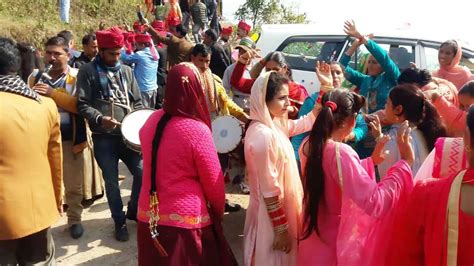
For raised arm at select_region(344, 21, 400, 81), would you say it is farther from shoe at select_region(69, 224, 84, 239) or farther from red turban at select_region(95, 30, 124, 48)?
shoe at select_region(69, 224, 84, 239)

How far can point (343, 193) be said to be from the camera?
2322 mm

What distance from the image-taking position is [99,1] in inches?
558

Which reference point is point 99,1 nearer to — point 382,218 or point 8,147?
point 8,147

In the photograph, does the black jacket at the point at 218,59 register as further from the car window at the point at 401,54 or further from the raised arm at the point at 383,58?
the raised arm at the point at 383,58

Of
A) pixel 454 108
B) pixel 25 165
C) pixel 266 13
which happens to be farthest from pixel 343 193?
pixel 266 13

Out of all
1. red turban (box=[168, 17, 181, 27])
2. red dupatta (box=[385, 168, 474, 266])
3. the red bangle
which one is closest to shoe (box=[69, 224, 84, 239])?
the red bangle

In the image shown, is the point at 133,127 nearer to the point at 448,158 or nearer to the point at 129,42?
the point at 448,158

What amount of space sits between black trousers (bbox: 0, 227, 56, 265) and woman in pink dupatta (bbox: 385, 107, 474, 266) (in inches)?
82.4

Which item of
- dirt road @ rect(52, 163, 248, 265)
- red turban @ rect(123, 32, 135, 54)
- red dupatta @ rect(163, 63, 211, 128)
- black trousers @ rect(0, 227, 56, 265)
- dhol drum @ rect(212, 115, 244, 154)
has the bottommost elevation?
dirt road @ rect(52, 163, 248, 265)

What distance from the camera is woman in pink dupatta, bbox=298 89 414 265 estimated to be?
7.21 feet

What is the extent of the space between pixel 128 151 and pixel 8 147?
5.10 ft

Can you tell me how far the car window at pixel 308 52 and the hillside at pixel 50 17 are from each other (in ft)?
20.8

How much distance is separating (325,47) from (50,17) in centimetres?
844

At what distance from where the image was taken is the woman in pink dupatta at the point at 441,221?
162 centimetres
